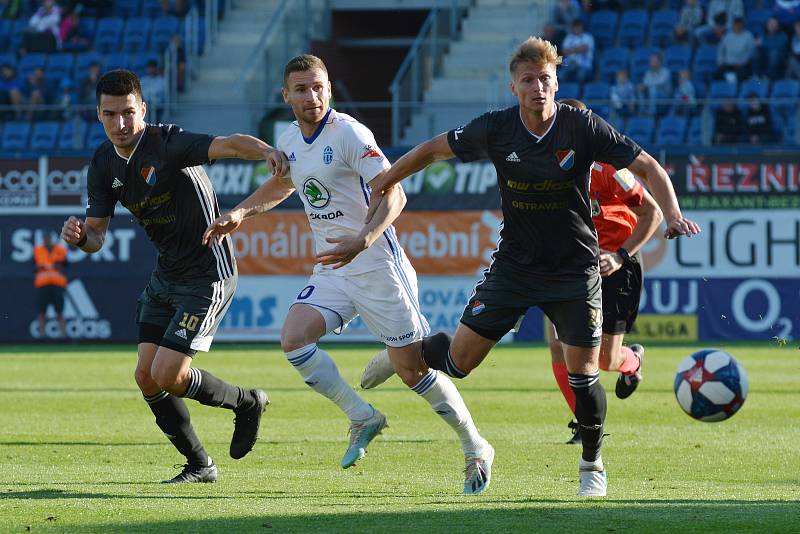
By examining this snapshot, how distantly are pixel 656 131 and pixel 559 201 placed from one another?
16966 millimetres

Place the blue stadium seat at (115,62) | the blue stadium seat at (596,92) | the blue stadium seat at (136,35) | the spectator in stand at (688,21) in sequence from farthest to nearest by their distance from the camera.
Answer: the blue stadium seat at (136,35), the blue stadium seat at (115,62), the spectator in stand at (688,21), the blue stadium seat at (596,92)

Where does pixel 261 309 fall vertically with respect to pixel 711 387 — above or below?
above

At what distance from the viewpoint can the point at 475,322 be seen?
26.1ft

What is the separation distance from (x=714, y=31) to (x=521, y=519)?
21.3 metres

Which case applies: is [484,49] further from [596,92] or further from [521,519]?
[521,519]

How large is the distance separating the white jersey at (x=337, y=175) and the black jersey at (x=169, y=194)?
0.57 meters

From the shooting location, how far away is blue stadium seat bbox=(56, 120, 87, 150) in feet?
84.8

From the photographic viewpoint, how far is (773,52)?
2520 centimetres

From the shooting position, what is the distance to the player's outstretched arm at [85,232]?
8.04m

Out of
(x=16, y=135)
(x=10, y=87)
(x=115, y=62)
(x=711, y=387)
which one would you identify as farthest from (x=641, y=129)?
(x=711, y=387)

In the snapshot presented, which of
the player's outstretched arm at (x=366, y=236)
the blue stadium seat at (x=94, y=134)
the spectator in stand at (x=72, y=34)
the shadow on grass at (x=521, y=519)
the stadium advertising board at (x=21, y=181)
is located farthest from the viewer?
the spectator in stand at (x=72, y=34)

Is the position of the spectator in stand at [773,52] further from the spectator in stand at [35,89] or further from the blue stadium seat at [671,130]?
the spectator in stand at [35,89]

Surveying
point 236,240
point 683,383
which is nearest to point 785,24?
point 236,240

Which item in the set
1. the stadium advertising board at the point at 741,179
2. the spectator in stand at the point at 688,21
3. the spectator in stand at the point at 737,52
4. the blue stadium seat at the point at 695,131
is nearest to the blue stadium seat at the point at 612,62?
the spectator in stand at the point at 688,21
